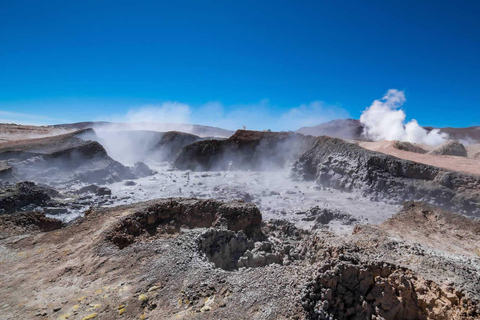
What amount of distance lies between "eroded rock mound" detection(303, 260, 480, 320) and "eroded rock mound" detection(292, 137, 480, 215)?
7116 millimetres

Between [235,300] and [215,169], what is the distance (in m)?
17.8

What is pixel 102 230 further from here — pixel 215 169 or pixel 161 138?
pixel 161 138

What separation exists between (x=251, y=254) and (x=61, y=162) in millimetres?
14967

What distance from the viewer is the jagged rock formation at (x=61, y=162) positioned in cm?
1374

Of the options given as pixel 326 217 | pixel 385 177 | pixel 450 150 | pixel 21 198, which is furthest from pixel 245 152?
pixel 450 150

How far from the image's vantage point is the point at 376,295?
3.81 m

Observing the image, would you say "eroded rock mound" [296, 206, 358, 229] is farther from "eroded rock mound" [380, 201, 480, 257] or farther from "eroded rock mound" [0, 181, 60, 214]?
"eroded rock mound" [0, 181, 60, 214]

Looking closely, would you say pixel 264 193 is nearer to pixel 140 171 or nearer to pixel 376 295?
pixel 376 295

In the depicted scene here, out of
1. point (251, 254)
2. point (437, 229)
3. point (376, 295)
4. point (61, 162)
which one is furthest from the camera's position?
point (61, 162)

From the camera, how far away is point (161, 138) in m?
29.1

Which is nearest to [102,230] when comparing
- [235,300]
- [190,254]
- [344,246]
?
[190,254]

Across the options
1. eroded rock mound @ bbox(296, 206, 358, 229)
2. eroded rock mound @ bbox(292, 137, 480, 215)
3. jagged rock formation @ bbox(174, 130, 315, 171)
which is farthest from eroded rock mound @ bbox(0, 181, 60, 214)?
eroded rock mound @ bbox(292, 137, 480, 215)

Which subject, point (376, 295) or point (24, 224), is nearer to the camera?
point (376, 295)

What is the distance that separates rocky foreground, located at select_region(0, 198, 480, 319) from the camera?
140 inches
